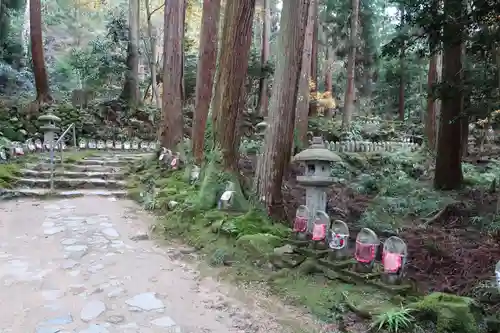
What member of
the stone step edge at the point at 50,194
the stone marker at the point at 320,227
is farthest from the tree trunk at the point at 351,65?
the stone marker at the point at 320,227

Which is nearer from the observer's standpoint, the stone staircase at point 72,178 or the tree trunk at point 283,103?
the tree trunk at point 283,103

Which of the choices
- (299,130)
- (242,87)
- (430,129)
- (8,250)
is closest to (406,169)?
(430,129)

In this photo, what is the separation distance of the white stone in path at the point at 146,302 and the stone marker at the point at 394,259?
1.92 metres

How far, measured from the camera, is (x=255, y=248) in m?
4.57

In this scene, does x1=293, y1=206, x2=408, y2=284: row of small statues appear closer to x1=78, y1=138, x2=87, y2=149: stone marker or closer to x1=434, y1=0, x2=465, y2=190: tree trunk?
x1=434, y1=0, x2=465, y2=190: tree trunk

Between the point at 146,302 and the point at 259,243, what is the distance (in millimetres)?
1483

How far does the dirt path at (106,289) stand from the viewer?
316 centimetres

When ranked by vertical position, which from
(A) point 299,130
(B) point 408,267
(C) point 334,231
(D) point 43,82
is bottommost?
(B) point 408,267

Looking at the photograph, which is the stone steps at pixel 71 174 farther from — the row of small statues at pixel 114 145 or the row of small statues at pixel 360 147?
the row of small statues at pixel 360 147

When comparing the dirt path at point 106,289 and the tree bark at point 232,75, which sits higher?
the tree bark at point 232,75

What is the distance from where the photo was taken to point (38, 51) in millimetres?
14195

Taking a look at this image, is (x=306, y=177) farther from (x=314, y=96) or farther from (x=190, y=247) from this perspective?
(x=314, y=96)

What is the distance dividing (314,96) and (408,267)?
14.3 meters

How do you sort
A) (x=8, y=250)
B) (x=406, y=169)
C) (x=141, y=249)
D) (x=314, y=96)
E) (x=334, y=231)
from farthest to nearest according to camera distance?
(x=314, y=96), (x=406, y=169), (x=141, y=249), (x=8, y=250), (x=334, y=231)
